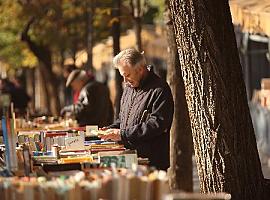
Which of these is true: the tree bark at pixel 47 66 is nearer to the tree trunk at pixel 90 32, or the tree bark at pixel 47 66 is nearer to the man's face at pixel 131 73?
the tree trunk at pixel 90 32

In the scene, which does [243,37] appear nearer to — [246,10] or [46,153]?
[246,10]

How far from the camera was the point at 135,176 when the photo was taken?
5.55 meters

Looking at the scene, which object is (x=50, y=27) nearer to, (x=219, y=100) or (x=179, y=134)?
(x=179, y=134)

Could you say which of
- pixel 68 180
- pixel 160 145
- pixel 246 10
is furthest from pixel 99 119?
pixel 68 180

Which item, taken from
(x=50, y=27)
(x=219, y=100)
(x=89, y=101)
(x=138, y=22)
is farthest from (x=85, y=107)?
(x=50, y=27)

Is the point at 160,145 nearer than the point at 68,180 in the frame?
No

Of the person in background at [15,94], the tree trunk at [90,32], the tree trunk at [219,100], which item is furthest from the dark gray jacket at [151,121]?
the person in background at [15,94]

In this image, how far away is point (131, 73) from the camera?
8258mm

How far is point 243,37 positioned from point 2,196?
560 inches

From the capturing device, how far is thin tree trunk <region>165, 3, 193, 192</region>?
434 inches

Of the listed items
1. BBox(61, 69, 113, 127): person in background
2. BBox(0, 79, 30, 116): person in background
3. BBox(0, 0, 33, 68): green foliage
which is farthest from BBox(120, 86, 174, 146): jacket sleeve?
BBox(0, 0, 33, 68): green foliage

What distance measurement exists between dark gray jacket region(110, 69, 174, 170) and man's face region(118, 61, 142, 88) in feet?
0.19

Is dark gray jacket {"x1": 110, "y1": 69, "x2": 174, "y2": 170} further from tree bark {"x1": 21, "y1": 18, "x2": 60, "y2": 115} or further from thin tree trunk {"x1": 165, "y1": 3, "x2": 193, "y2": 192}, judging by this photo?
tree bark {"x1": 21, "y1": 18, "x2": 60, "y2": 115}

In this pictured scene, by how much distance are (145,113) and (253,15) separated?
5.99 m
